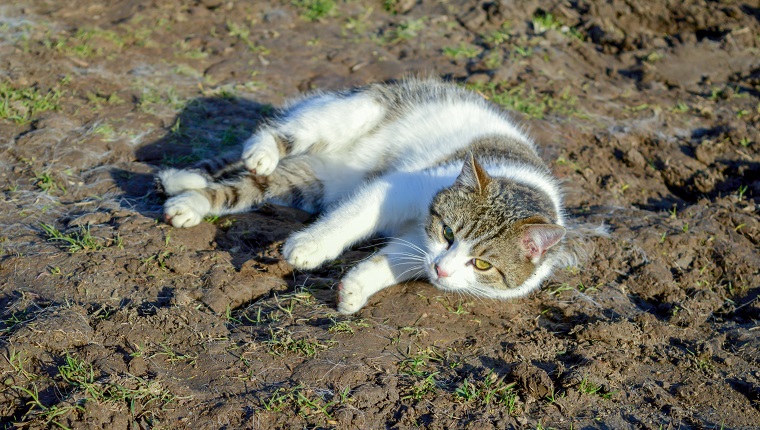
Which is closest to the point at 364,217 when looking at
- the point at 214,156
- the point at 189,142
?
the point at 214,156

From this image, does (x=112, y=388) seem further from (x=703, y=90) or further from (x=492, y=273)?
(x=703, y=90)

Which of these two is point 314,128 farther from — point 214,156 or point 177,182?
point 177,182

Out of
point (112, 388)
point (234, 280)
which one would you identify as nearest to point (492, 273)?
point (234, 280)

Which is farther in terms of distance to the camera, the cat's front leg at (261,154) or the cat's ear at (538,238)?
the cat's front leg at (261,154)

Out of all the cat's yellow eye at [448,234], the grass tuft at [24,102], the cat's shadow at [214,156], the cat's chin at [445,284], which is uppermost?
the grass tuft at [24,102]

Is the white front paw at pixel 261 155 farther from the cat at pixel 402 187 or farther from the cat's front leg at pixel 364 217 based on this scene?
the cat's front leg at pixel 364 217

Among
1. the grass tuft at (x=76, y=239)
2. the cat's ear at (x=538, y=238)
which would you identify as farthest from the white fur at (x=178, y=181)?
the cat's ear at (x=538, y=238)

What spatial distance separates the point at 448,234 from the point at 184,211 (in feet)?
5.18

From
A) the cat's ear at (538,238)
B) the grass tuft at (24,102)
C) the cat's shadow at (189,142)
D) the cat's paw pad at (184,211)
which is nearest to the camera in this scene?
the cat's ear at (538,238)

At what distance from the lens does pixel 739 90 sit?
21.9 feet

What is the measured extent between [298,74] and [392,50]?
1.05m

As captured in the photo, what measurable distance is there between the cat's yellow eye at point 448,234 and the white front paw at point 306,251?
65 cm

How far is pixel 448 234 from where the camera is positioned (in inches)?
150

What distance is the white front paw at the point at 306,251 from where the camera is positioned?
376cm
